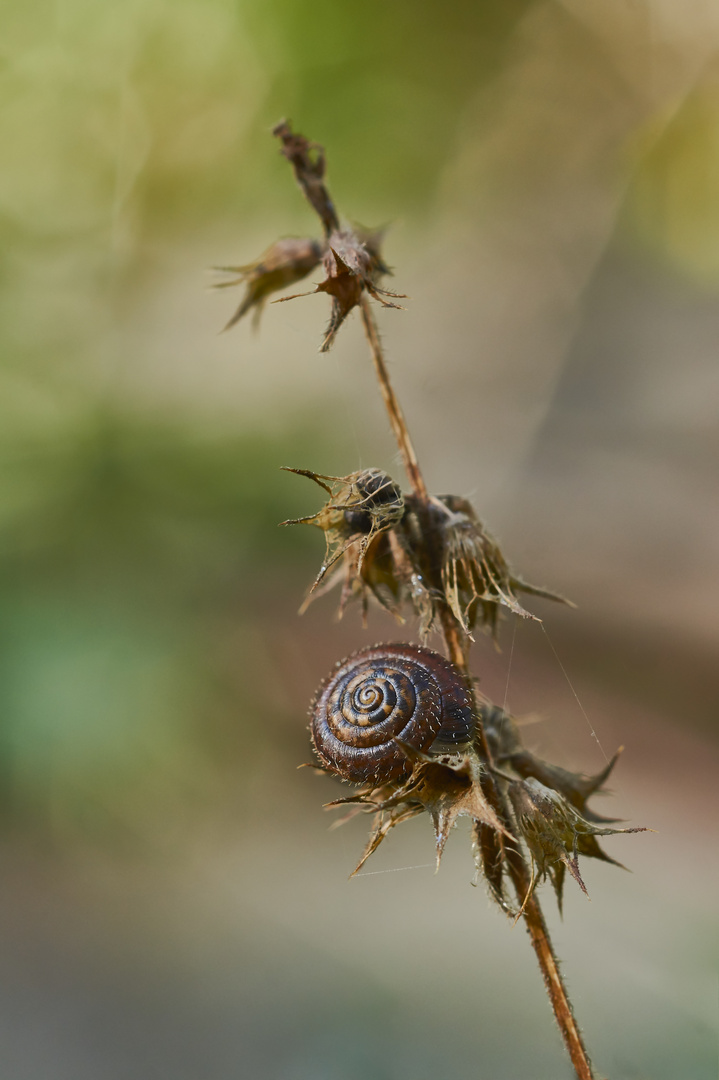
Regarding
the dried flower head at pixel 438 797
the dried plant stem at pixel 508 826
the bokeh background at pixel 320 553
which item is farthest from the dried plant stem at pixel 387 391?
the bokeh background at pixel 320 553

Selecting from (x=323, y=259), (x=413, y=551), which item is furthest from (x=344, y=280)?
(x=413, y=551)

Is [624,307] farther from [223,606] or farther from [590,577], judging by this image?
[223,606]

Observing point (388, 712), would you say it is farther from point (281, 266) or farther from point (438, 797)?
point (281, 266)

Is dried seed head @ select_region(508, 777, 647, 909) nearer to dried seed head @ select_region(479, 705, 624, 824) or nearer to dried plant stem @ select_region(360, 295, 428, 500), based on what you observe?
dried seed head @ select_region(479, 705, 624, 824)

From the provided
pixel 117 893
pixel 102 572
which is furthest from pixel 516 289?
pixel 117 893

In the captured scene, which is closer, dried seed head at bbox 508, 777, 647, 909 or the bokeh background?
dried seed head at bbox 508, 777, 647, 909

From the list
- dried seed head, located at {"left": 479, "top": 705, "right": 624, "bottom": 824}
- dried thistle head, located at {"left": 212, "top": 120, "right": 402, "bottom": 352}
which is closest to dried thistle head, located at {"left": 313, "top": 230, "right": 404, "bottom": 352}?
dried thistle head, located at {"left": 212, "top": 120, "right": 402, "bottom": 352}

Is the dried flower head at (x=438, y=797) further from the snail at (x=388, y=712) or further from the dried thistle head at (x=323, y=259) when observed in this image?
the dried thistle head at (x=323, y=259)

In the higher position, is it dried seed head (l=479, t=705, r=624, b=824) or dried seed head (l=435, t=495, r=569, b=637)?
dried seed head (l=435, t=495, r=569, b=637)
